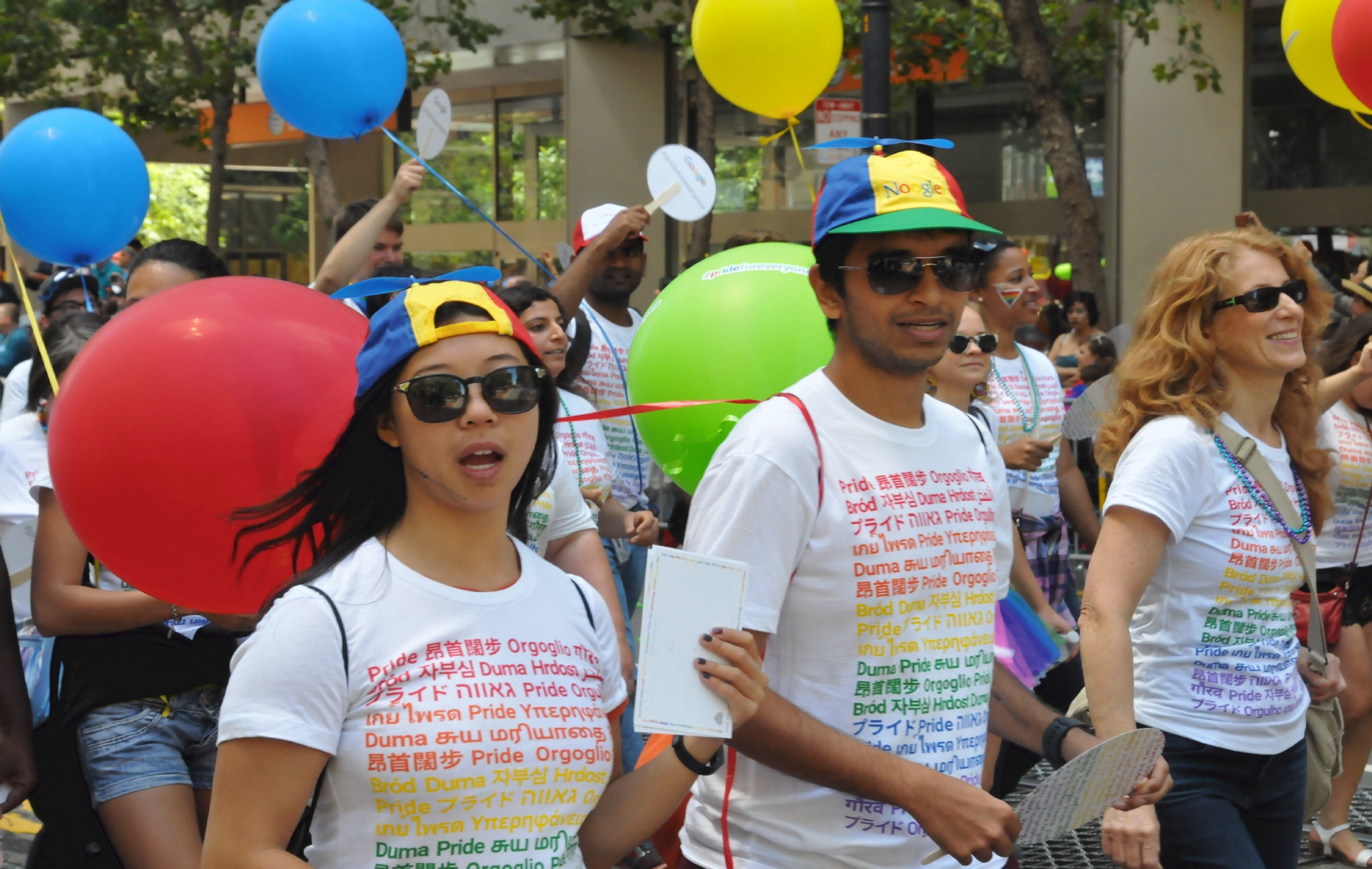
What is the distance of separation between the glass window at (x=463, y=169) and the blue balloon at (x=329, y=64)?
58.7 ft

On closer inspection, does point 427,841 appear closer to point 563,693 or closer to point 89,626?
point 563,693

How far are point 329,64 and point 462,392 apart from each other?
401cm

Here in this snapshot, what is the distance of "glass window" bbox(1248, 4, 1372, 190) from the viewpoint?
16359 mm

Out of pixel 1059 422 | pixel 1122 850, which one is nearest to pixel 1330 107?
pixel 1059 422

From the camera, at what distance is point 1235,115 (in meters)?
15.7

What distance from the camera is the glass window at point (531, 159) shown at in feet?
76.3

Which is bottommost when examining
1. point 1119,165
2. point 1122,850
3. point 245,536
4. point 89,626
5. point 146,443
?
point 1122,850

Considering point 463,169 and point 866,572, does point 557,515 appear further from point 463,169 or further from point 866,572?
point 463,169

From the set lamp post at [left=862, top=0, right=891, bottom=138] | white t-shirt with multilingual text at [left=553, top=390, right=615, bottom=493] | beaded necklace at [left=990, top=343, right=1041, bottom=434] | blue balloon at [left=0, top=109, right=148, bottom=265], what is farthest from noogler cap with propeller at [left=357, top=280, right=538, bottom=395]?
lamp post at [left=862, top=0, right=891, bottom=138]

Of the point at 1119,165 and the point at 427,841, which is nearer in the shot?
the point at 427,841

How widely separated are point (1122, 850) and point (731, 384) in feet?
6.07

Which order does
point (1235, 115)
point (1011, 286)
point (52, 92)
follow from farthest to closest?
point (52, 92), point (1235, 115), point (1011, 286)

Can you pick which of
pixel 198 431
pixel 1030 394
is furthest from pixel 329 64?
pixel 198 431

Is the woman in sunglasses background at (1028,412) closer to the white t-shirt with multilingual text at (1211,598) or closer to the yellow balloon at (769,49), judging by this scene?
the yellow balloon at (769,49)
